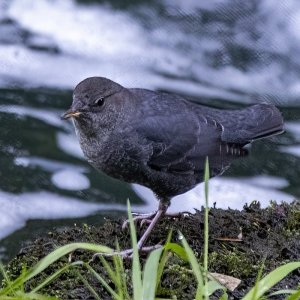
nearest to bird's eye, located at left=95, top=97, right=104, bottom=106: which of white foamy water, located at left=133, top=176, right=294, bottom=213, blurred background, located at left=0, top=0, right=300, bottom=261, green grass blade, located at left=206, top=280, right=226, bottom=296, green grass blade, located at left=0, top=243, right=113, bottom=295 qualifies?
green grass blade, located at left=0, top=243, right=113, bottom=295

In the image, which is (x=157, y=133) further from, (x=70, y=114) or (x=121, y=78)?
(x=121, y=78)

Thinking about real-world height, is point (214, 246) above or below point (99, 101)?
below

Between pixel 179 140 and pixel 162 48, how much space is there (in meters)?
2.79

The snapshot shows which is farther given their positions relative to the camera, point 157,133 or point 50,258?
point 157,133

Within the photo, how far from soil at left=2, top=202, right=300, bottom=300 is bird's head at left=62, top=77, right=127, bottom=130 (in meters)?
0.43

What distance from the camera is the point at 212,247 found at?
3072mm

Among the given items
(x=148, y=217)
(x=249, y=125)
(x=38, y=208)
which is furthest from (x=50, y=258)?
(x=38, y=208)

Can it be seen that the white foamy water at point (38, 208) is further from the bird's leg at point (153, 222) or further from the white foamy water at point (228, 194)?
the bird's leg at point (153, 222)

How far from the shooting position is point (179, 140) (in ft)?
11.8

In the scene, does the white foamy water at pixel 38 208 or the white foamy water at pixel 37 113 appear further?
the white foamy water at pixel 37 113

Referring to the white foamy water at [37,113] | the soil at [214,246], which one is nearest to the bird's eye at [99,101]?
the soil at [214,246]

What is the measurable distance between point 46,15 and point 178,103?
10.3 ft

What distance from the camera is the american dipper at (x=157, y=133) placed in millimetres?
3371

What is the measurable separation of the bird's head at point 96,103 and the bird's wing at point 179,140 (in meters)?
0.15
